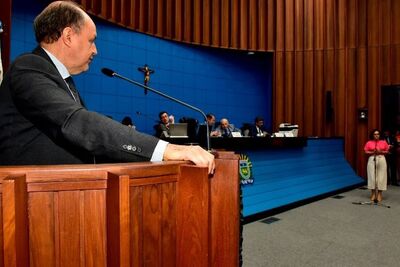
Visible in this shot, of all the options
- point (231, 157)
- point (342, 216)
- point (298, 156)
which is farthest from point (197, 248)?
point (298, 156)

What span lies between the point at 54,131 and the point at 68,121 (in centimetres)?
7

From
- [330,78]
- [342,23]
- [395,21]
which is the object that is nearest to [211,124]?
[330,78]

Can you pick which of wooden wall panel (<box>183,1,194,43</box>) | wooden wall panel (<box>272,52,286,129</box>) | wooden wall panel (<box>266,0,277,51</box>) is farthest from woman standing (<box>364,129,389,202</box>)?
wooden wall panel (<box>183,1,194,43</box>)

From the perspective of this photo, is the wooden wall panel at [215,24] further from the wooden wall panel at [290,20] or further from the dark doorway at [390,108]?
the dark doorway at [390,108]

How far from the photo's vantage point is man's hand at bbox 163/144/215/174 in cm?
80

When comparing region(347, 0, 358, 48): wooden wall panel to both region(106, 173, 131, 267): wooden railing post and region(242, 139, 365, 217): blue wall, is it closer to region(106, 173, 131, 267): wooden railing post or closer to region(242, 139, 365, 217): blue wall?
region(242, 139, 365, 217): blue wall

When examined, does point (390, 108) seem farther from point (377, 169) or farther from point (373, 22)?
point (377, 169)

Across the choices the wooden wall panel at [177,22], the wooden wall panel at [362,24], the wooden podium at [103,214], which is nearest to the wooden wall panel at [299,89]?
the wooden wall panel at [362,24]

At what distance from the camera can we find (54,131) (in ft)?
2.63

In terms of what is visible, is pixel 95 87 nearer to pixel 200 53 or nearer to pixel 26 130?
pixel 200 53

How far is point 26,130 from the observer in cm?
86

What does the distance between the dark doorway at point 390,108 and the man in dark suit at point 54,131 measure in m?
8.12

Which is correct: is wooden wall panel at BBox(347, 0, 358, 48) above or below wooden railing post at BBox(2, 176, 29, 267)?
above

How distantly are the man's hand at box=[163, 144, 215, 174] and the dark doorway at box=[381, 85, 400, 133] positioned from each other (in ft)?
26.4
